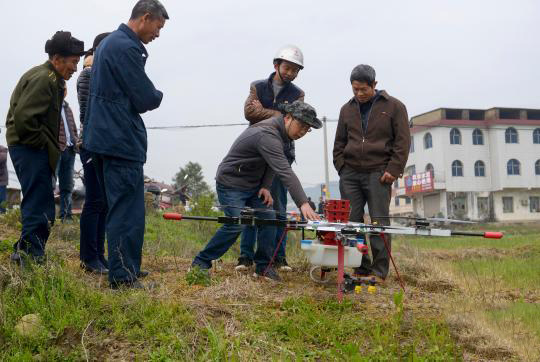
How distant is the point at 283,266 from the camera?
258 inches

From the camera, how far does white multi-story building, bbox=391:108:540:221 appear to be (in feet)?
173

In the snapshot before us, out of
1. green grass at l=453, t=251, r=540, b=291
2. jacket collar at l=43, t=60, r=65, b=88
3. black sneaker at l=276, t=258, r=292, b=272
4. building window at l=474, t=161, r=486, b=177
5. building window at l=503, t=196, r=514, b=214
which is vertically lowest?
green grass at l=453, t=251, r=540, b=291

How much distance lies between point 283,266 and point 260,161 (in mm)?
1392

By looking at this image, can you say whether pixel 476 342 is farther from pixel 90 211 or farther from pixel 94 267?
pixel 90 211

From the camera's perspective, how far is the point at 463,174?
5319cm

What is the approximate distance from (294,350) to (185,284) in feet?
5.42

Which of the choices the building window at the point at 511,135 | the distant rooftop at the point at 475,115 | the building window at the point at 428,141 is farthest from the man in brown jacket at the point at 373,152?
the building window at the point at 511,135

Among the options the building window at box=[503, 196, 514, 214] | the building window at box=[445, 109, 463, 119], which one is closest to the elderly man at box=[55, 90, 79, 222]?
the building window at box=[445, 109, 463, 119]

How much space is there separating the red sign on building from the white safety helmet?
157ft

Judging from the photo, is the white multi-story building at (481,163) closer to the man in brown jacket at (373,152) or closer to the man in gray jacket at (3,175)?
the man in gray jacket at (3,175)

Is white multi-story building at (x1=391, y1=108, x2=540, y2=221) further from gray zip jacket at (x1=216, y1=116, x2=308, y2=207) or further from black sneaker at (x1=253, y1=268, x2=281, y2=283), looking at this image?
gray zip jacket at (x1=216, y1=116, x2=308, y2=207)

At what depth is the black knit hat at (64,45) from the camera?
513cm

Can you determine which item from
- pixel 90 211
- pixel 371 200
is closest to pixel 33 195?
pixel 90 211

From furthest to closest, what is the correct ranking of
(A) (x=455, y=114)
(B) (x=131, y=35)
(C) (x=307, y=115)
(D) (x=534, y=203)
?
(A) (x=455, y=114) < (D) (x=534, y=203) < (C) (x=307, y=115) < (B) (x=131, y=35)
